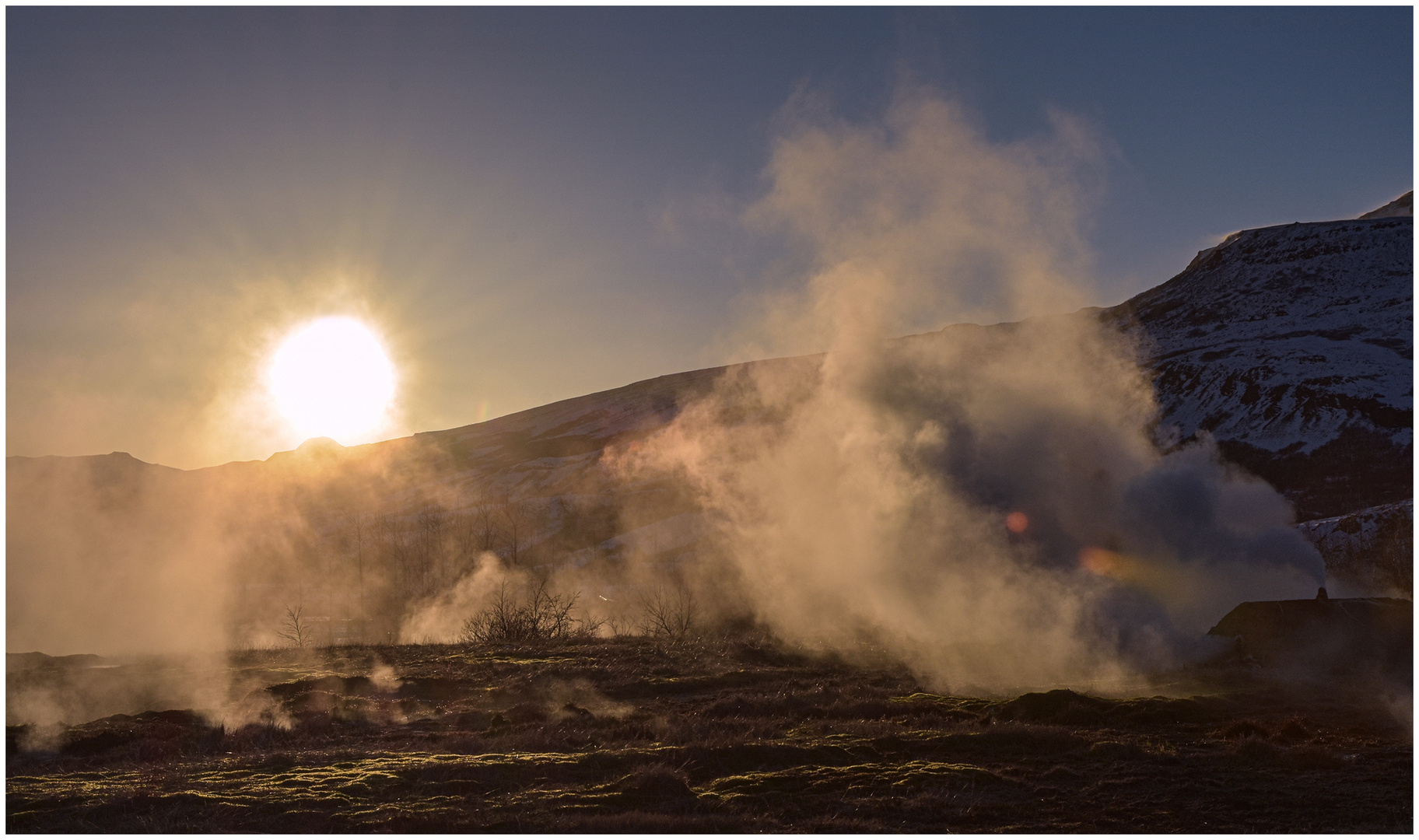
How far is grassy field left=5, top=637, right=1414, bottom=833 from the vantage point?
1777cm

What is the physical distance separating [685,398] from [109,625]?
10665 cm

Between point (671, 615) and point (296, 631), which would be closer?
point (671, 615)

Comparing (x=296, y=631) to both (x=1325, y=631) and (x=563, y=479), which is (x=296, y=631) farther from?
(x=563, y=479)

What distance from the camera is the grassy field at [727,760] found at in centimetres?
1777

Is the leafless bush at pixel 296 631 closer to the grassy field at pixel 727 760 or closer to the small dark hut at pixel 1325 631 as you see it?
the grassy field at pixel 727 760

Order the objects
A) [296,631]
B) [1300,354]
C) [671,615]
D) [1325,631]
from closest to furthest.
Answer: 1. [1325,631]
2. [671,615]
3. [296,631]
4. [1300,354]

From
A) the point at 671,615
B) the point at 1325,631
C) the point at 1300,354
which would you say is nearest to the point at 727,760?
the point at 1325,631

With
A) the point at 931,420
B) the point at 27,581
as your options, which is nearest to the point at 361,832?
the point at 931,420

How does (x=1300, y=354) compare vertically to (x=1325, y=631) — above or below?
above

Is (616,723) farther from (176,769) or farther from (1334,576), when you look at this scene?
(1334,576)

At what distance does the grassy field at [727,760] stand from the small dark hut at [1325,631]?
8.26 ft

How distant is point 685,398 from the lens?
18000 cm

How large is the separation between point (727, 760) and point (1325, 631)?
89.3ft

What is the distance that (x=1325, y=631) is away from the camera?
37844 millimetres
